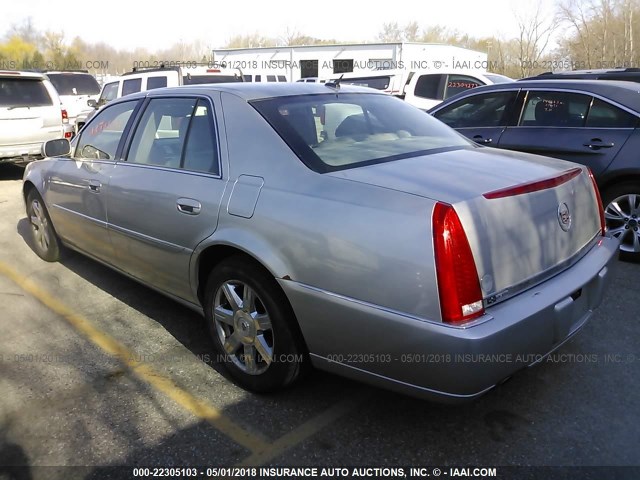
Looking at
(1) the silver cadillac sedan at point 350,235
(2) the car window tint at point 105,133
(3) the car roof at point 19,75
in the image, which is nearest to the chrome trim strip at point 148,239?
(1) the silver cadillac sedan at point 350,235

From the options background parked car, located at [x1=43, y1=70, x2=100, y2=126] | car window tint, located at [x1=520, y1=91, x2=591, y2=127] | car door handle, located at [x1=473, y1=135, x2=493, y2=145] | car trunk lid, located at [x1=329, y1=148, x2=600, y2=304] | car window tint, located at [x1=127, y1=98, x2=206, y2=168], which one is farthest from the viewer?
background parked car, located at [x1=43, y1=70, x2=100, y2=126]

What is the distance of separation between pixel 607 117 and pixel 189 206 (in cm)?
400

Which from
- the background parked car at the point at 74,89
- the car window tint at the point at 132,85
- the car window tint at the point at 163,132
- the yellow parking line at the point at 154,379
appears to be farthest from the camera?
the background parked car at the point at 74,89

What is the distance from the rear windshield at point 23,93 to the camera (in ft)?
30.3

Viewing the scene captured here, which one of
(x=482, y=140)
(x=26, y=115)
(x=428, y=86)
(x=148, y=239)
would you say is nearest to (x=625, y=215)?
(x=482, y=140)

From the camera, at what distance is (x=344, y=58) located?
2428cm

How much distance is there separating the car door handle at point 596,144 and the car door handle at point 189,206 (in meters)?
3.79

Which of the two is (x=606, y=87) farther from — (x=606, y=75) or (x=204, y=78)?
(x=204, y=78)

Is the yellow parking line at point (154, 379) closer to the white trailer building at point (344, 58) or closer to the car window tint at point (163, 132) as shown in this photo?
the car window tint at point (163, 132)

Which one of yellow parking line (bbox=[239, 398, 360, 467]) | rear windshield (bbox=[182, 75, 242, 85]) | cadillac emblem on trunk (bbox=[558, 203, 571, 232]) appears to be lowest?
yellow parking line (bbox=[239, 398, 360, 467])

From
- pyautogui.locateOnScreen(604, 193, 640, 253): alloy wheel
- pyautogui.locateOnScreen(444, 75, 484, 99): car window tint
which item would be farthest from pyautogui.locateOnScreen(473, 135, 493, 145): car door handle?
pyautogui.locateOnScreen(444, 75, 484, 99): car window tint

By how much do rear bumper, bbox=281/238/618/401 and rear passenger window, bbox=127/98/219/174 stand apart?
1.10m

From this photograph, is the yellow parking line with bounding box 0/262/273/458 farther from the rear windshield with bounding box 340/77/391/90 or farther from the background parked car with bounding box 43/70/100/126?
the background parked car with bounding box 43/70/100/126

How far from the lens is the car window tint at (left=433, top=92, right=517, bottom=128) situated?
5727 mm
